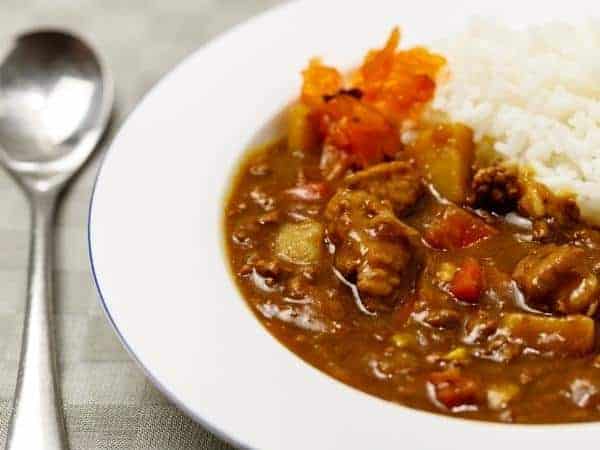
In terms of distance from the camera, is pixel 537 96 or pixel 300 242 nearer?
pixel 300 242

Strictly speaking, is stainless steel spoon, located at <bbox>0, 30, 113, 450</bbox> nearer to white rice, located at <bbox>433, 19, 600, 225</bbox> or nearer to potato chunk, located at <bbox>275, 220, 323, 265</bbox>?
potato chunk, located at <bbox>275, 220, 323, 265</bbox>

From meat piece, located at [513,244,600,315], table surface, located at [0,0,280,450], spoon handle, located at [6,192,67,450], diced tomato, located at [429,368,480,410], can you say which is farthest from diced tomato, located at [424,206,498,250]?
spoon handle, located at [6,192,67,450]

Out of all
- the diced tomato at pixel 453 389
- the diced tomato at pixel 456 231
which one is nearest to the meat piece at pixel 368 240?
the diced tomato at pixel 456 231

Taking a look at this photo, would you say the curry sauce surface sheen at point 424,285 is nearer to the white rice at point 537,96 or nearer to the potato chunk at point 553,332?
the potato chunk at point 553,332

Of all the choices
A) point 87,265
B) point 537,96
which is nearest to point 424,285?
point 537,96

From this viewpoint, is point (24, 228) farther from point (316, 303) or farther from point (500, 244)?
point (500, 244)

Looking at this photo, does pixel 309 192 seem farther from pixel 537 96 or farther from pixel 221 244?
pixel 537 96

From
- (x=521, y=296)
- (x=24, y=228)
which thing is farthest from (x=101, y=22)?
(x=521, y=296)
